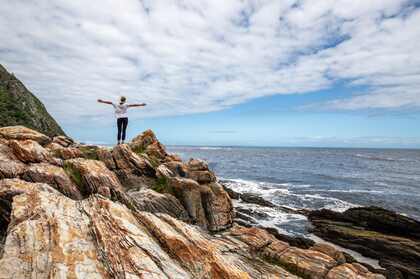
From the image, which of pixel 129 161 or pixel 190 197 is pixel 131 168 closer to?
pixel 129 161

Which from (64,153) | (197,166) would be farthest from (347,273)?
(64,153)

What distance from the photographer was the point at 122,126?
21.2 metres

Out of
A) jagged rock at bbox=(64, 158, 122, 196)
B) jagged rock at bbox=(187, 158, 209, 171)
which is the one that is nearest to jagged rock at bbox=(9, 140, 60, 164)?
jagged rock at bbox=(64, 158, 122, 196)

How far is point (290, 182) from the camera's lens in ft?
179

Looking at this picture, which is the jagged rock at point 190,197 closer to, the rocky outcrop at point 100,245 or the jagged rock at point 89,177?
the jagged rock at point 89,177

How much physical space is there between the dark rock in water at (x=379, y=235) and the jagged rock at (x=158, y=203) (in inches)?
547

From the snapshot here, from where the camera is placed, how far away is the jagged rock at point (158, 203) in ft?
54.4

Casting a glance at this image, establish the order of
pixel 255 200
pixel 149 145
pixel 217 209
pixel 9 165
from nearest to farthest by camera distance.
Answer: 1. pixel 9 165
2. pixel 217 209
3. pixel 149 145
4. pixel 255 200

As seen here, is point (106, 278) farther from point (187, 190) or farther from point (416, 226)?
point (416, 226)

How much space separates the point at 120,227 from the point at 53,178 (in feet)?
25.7

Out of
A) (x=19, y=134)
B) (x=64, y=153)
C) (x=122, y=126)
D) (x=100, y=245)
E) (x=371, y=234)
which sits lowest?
Result: (x=371, y=234)

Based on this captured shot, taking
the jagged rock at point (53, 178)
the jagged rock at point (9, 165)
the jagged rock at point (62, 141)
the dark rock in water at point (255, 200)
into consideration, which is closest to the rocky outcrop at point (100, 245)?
the jagged rock at point (53, 178)

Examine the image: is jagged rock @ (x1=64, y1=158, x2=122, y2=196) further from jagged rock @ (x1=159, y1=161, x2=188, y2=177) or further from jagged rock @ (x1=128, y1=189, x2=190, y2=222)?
jagged rock @ (x1=159, y1=161, x2=188, y2=177)

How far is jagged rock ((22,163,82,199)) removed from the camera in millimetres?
14336
